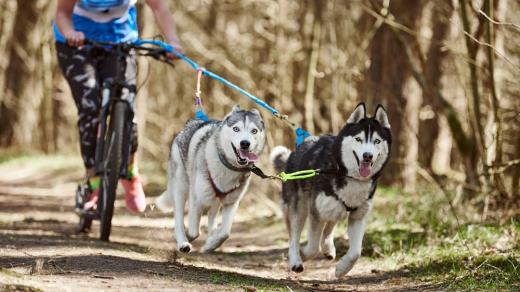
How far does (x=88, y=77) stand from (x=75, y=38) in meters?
0.49

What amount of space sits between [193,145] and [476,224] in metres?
2.62

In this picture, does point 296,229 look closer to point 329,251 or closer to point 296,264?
point 296,264

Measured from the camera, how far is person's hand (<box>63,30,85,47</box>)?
20.3ft

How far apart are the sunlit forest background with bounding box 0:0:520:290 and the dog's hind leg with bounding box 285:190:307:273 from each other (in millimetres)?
534

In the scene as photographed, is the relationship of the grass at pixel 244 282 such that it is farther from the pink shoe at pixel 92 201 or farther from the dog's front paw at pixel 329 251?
the pink shoe at pixel 92 201

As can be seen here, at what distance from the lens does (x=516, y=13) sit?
14.2 meters

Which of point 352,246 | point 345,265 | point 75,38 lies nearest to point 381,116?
point 352,246

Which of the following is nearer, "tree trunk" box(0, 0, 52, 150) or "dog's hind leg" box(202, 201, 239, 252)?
"dog's hind leg" box(202, 201, 239, 252)

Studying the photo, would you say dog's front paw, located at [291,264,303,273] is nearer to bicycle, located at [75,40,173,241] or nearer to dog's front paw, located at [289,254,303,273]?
dog's front paw, located at [289,254,303,273]

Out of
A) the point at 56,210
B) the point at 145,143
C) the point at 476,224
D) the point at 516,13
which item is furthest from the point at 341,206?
the point at 145,143

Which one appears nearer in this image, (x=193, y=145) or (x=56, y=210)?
(x=193, y=145)

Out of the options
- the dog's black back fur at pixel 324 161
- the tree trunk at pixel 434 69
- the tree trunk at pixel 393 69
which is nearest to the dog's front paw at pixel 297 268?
the dog's black back fur at pixel 324 161

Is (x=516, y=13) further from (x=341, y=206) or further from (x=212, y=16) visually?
(x=341, y=206)

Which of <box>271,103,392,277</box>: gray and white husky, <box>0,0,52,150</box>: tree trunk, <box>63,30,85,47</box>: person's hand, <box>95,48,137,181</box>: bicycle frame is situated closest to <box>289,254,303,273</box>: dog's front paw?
<box>271,103,392,277</box>: gray and white husky
